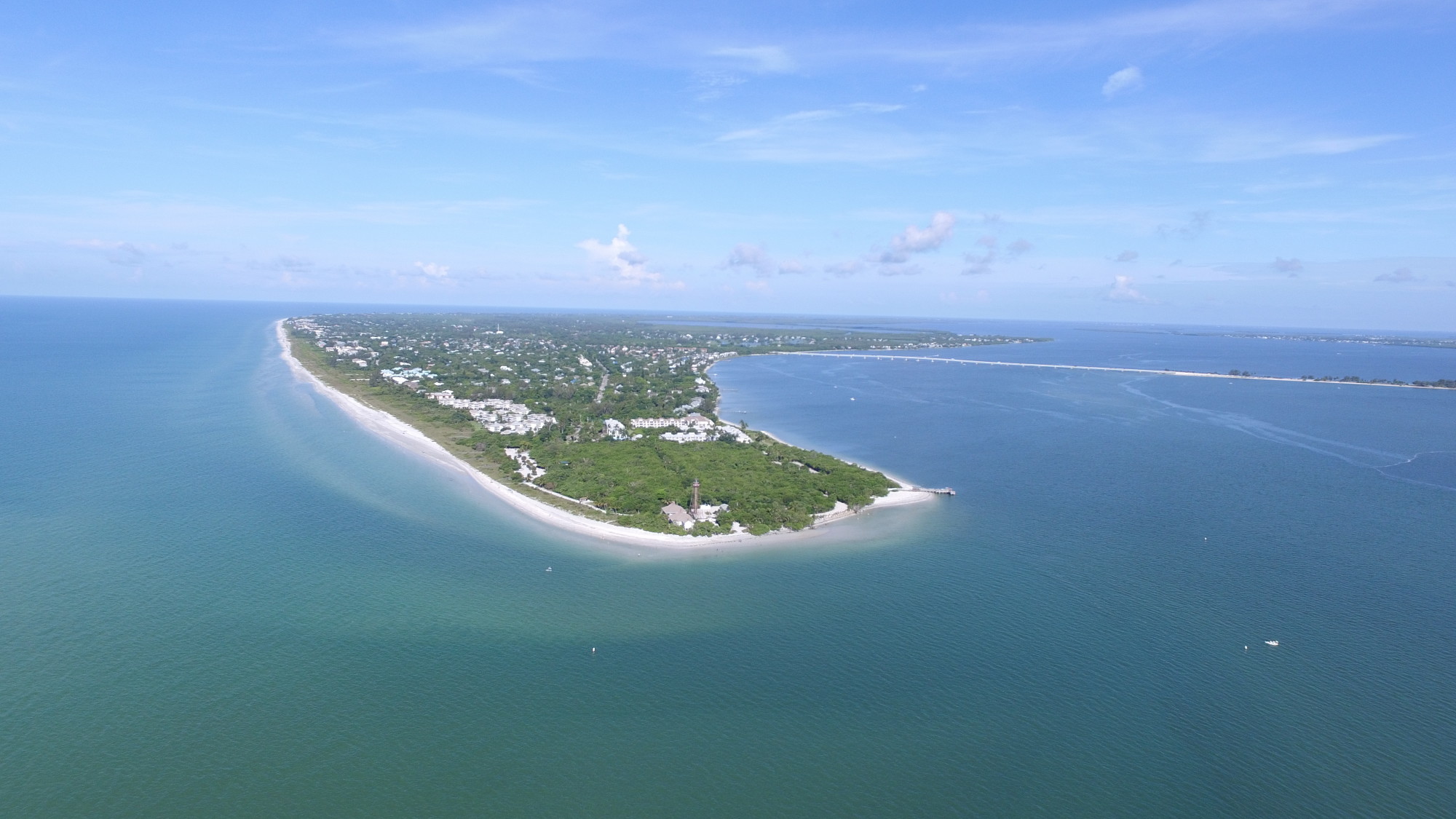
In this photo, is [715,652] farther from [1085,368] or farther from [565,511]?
[1085,368]

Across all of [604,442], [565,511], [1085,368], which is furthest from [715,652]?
[1085,368]

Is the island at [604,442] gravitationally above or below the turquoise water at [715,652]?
above

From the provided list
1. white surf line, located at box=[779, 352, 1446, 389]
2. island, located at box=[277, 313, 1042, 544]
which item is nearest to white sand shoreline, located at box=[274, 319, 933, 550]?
island, located at box=[277, 313, 1042, 544]

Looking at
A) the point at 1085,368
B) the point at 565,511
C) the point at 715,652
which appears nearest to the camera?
the point at 715,652

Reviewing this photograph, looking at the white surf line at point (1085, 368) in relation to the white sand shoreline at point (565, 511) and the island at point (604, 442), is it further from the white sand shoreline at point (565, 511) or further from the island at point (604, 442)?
the white sand shoreline at point (565, 511)

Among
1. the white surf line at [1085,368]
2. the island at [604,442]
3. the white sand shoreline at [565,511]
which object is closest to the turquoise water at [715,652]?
the white sand shoreline at [565,511]

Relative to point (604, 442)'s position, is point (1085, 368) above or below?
above

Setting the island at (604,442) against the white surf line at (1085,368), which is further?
the white surf line at (1085,368)
